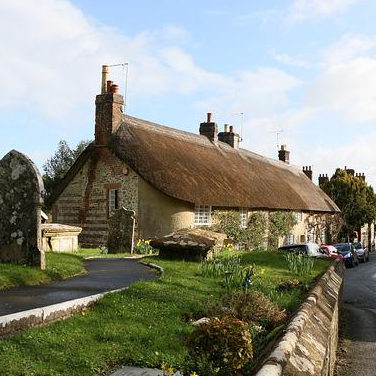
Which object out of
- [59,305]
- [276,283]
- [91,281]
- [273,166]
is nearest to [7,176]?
[91,281]

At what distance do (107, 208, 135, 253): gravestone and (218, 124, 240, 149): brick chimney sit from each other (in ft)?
63.1

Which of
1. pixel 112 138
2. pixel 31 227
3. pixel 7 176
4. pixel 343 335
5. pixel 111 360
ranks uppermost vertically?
pixel 112 138

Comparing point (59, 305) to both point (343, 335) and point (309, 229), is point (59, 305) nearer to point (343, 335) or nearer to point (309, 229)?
point (343, 335)

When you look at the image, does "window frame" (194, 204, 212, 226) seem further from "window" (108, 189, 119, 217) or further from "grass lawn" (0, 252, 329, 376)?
"grass lawn" (0, 252, 329, 376)

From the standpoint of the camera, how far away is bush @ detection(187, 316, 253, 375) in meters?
4.56

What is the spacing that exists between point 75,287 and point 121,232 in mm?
9920

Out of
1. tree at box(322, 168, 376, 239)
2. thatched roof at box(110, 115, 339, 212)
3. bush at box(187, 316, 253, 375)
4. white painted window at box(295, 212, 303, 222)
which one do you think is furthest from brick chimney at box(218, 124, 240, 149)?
bush at box(187, 316, 253, 375)

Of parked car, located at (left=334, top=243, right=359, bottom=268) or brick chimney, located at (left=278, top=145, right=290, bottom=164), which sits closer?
parked car, located at (left=334, top=243, right=359, bottom=268)

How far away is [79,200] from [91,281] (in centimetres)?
1631

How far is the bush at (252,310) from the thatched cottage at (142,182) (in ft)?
50.3

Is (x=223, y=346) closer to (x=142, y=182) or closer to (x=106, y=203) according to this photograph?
(x=142, y=182)

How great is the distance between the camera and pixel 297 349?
15.6 ft

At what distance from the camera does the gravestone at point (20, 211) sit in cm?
984

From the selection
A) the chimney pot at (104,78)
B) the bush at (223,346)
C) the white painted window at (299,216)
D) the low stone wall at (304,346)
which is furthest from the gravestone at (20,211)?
the white painted window at (299,216)
